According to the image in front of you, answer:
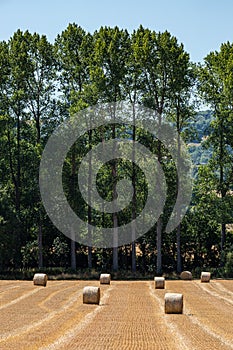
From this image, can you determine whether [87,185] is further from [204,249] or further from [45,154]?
[204,249]

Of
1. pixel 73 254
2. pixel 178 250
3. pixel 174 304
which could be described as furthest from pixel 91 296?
pixel 178 250

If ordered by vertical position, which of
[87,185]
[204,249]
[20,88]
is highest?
[20,88]

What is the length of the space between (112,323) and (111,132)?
3664 centimetres

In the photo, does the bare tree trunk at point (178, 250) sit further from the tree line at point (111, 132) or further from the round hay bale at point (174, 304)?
the round hay bale at point (174, 304)

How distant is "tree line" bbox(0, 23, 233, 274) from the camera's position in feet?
172

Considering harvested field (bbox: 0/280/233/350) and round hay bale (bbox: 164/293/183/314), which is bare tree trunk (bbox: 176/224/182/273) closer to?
harvested field (bbox: 0/280/233/350)

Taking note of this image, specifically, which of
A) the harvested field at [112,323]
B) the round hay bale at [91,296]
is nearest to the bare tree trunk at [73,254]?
the harvested field at [112,323]

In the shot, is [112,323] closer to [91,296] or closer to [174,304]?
[174,304]

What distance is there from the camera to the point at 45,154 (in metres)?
53.4

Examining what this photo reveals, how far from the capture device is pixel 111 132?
54469mm

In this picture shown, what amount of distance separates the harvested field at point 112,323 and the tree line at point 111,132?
23.4 m

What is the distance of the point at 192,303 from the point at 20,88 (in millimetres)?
34215

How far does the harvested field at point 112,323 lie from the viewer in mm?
14812

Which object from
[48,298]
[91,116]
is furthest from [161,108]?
[48,298]
